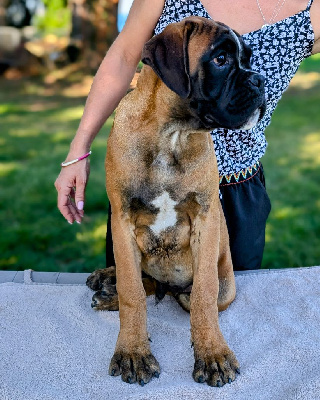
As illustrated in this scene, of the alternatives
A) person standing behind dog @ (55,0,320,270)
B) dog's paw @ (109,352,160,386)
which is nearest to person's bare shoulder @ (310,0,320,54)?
person standing behind dog @ (55,0,320,270)

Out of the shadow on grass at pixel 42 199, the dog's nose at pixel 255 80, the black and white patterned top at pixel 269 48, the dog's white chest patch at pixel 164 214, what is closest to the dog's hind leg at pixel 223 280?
the dog's white chest patch at pixel 164 214

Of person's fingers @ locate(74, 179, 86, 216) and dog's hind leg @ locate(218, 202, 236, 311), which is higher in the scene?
person's fingers @ locate(74, 179, 86, 216)

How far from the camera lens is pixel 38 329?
9.21ft

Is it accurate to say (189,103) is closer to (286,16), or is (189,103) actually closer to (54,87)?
(286,16)

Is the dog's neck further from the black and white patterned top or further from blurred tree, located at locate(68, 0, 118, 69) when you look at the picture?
blurred tree, located at locate(68, 0, 118, 69)

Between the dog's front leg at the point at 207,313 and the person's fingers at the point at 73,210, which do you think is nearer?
the dog's front leg at the point at 207,313

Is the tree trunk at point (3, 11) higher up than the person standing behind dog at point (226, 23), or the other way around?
the person standing behind dog at point (226, 23)

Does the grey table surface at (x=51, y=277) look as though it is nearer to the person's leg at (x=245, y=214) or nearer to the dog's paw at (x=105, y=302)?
the person's leg at (x=245, y=214)

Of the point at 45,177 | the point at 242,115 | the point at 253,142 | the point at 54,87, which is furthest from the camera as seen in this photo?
the point at 54,87

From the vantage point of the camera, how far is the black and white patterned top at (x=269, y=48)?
3.09 m

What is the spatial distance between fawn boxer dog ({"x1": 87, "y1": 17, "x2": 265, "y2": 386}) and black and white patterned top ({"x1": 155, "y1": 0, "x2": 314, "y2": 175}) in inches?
21.2

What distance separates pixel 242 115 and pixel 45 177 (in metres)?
4.43

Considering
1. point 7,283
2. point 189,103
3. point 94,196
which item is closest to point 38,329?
point 7,283

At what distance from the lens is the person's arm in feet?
10.0
